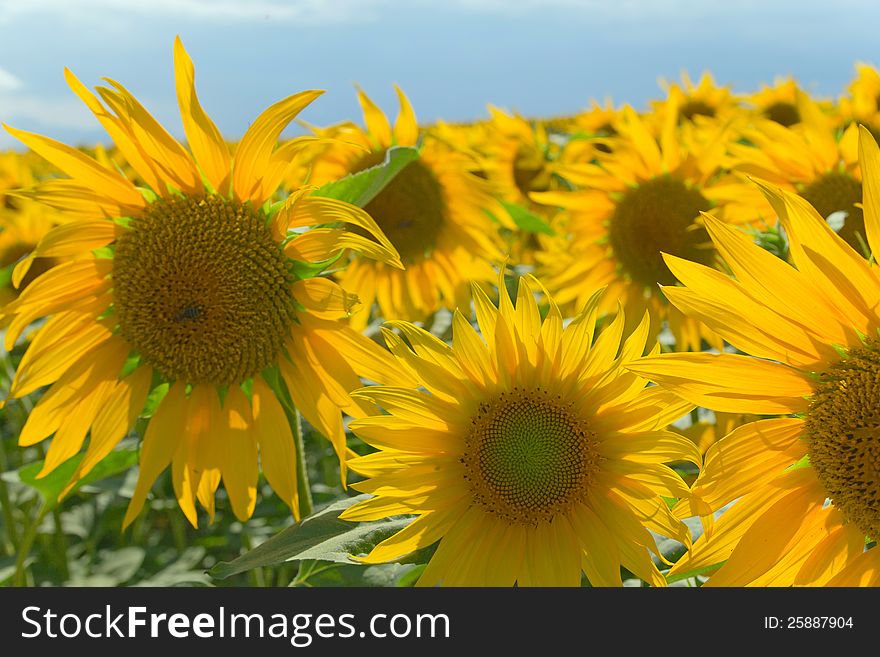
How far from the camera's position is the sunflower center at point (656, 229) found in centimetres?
292

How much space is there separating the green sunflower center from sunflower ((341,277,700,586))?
55.8 inches

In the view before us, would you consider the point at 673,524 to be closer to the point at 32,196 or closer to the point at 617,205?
the point at 32,196

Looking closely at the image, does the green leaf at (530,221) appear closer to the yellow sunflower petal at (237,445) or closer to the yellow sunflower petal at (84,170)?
the yellow sunflower petal at (237,445)

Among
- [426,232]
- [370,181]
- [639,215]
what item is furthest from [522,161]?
[370,181]

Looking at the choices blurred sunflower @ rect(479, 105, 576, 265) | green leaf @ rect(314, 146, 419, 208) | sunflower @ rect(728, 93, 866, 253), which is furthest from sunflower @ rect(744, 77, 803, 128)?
green leaf @ rect(314, 146, 419, 208)

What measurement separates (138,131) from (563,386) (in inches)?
44.0

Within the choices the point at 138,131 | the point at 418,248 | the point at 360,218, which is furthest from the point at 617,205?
the point at 138,131

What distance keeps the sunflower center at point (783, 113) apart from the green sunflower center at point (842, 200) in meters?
2.44

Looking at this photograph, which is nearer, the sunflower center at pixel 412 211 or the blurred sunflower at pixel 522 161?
the sunflower center at pixel 412 211

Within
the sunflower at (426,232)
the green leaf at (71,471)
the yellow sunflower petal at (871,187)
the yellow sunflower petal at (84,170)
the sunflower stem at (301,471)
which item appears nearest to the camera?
the yellow sunflower petal at (871,187)

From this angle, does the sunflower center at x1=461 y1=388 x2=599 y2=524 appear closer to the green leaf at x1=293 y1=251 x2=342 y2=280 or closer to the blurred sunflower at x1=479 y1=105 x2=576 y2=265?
the green leaf at x1=293 y1=251 x2=342 y2=280

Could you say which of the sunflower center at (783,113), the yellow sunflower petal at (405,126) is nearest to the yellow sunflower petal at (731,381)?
the yellow sunflower petal at (405,126)

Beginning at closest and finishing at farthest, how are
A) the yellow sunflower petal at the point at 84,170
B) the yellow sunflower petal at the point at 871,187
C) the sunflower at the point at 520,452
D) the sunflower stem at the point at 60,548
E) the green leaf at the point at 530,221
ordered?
the yellow sunflower petal at the point at 871,187
the sunflower at the point at 520,452
the yellow sunflower petal at the point at 84,170
the green leaf at the point at 530,221
the sunflower stem at the point at 60,548

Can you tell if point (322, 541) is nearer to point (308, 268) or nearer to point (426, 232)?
point (308, 268)
